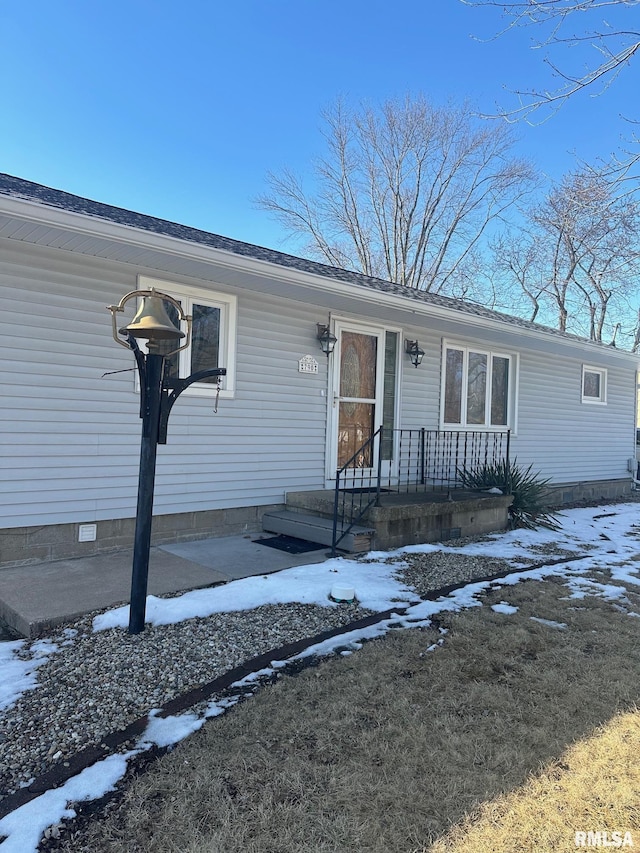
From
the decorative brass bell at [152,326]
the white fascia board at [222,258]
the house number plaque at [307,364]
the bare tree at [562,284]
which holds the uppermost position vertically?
the bare tree at [562,284]

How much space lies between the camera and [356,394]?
7.33 meters

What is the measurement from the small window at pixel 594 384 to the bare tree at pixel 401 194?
1131 cm

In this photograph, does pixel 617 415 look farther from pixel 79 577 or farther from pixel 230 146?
pixel 230 146

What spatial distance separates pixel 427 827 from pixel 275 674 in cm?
127

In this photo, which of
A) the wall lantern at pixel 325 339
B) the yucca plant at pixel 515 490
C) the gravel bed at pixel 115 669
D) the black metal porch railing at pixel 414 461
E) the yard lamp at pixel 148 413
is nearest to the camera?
the gravel bed at pixel 115 669

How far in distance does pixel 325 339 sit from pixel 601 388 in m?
7.54

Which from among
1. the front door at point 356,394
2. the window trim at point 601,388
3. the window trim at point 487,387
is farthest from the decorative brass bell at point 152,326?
the window trim at point 601,388

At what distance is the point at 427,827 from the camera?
1.88m

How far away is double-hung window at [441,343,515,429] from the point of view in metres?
8.47

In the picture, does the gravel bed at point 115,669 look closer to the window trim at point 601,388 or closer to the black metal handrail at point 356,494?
the black metal handrail at point 356,494

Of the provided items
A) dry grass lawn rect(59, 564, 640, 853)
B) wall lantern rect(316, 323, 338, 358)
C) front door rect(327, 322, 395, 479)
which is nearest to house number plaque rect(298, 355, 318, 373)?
wall lantern rect(316, 323, 338, 358)

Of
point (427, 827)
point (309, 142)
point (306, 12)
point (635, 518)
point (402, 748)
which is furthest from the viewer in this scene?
point (309, 142)

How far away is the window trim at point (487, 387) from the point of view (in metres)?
8.32

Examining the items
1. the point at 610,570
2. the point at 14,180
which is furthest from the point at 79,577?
the point at 610,570
